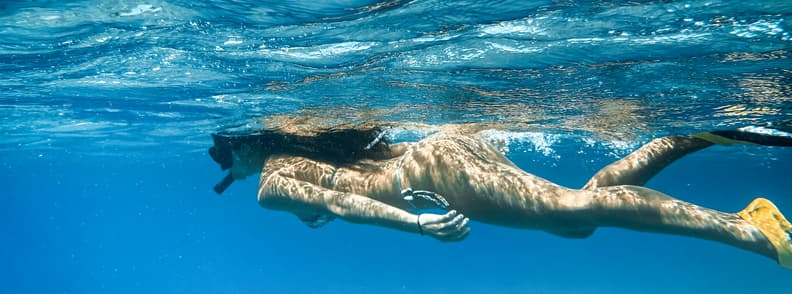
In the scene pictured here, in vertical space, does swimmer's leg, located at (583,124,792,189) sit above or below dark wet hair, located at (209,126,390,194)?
above

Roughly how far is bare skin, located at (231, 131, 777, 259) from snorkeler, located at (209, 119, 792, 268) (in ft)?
0.04

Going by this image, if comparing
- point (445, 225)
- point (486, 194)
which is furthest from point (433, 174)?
point (445, 225)

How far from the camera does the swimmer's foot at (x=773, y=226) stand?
16.3 feet

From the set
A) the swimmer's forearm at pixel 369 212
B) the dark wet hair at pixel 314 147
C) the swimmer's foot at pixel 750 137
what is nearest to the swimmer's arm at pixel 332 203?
the swimmer's forearm at pixel 369 212

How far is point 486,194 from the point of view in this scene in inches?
251

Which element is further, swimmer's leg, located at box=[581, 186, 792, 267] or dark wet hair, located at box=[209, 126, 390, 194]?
dark wet hair, located at box=[209, 126, 390, 194]

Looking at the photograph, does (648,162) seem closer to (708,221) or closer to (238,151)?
(708,221)

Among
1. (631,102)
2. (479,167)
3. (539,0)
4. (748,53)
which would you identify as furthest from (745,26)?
(631,102)

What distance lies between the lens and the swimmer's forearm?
5.68 metres

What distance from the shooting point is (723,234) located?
5.09 metres

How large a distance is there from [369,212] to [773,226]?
4.25m

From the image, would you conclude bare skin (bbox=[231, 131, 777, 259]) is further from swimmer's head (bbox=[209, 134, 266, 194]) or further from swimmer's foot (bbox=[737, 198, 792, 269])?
swimmer's head (bbox=[209, 134, 266, 194])

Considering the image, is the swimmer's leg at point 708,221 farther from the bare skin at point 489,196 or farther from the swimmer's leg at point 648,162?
the swimmer's leg at point 648,162

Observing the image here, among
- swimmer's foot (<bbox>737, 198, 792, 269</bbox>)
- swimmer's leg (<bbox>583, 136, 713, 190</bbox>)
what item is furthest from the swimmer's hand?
swimmer's foot (<bbox>737, 198, 792, 269</bbox>)
